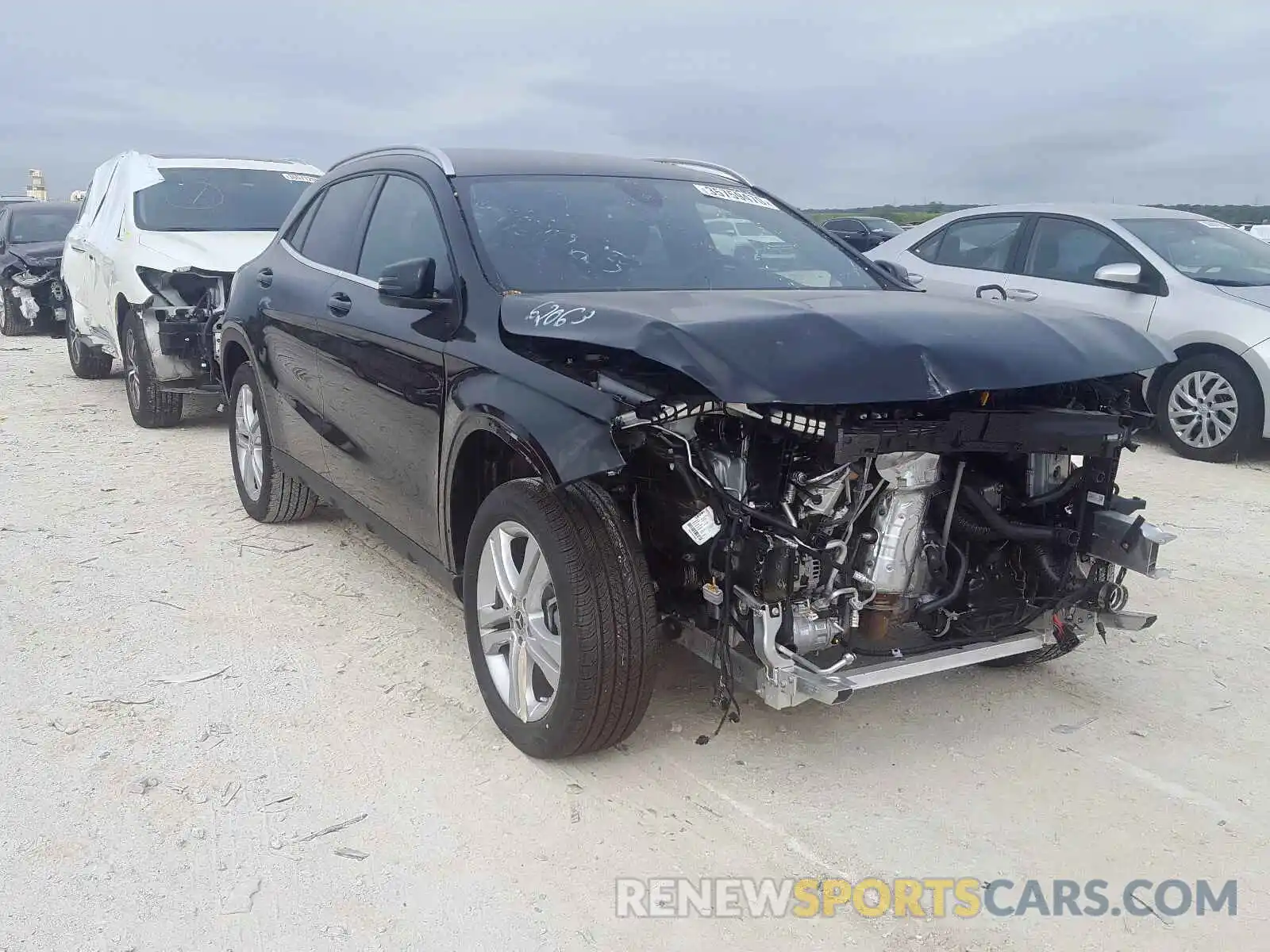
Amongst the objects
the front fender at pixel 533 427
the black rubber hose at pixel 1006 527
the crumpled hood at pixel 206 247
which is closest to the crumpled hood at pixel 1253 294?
the black rubber hose at pixel 1006 527

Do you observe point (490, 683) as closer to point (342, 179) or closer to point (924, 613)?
point (924, 613)

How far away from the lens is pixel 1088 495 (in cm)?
317

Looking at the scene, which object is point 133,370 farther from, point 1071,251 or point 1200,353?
point 1200,353

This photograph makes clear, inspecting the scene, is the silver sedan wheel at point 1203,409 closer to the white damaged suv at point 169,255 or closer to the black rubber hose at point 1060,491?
the black rubber hose at point 1060,491

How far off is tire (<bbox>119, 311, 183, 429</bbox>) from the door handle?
397cm

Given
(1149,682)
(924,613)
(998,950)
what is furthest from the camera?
(1149,682)

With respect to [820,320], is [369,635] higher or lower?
lower

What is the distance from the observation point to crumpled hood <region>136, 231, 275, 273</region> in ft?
24.8

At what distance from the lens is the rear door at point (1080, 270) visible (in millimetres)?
7469

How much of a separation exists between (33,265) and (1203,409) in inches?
519

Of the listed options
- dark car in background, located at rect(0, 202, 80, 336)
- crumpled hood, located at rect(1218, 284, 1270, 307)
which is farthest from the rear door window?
dark car in background, located at rect(0, 202, 80, 336)

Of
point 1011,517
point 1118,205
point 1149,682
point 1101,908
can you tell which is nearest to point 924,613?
point 1011,517

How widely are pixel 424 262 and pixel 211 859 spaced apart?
1.85 metres

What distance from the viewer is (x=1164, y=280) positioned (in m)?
7.39
